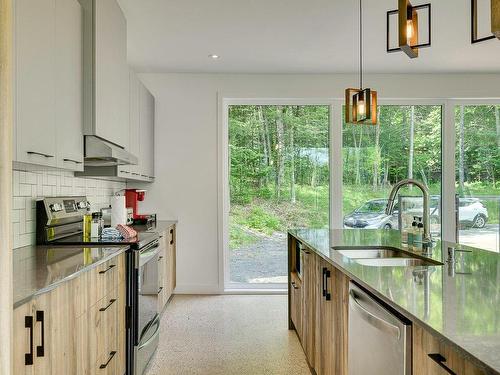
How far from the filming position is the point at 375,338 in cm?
143

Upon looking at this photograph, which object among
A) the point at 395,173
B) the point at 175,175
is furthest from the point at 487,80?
the point at 175,175

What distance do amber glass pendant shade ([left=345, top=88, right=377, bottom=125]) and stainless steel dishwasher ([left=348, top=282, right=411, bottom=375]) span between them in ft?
4.74

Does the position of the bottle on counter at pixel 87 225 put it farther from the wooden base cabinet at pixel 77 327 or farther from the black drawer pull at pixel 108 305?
the black drawer pull at pixel 108 305

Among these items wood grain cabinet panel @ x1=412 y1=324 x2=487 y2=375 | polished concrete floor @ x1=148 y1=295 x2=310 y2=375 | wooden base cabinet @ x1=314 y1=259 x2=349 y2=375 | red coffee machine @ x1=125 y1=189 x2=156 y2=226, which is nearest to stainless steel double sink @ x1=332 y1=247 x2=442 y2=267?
wooden base cabinet @ x1=314 y1=259 x2=349 y2=375

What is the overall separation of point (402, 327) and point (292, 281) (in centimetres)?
233

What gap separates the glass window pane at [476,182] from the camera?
4.94 metres

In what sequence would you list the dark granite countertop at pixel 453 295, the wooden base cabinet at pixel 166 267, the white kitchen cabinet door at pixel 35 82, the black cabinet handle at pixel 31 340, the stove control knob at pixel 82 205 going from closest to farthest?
the dark granite countertop at pixel 453 295
the black cabinet handle at pixel 31 340
the white kitchen cabinet door at pixel 35 82
the stove control knob at pixel 82 205
the wooden base cabinet at pixel 166 267

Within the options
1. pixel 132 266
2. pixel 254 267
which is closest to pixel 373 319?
pixel 132 266

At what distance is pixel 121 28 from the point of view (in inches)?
119

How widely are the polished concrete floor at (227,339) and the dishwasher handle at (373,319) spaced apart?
1298 mm

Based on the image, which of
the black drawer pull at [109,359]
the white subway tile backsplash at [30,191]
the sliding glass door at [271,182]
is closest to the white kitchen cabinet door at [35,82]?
the white subway tile backsplash at [30,191]

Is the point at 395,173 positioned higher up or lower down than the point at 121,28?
lower down

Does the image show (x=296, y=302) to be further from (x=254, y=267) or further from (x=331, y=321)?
(x=254, y=267)

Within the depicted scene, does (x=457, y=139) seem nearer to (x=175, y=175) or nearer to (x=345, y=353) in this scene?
(x=175, y=175)
